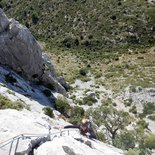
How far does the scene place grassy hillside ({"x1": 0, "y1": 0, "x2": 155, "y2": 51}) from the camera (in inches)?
4643

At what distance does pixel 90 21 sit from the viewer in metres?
125

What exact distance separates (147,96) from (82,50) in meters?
46.3

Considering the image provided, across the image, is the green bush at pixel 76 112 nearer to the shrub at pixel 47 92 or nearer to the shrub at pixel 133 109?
the shrub at pixel 47 92

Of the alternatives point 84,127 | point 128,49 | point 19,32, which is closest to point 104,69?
point 128,49

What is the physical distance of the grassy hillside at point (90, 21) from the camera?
11794cm

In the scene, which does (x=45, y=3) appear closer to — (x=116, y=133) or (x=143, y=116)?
(x=143, y=116)

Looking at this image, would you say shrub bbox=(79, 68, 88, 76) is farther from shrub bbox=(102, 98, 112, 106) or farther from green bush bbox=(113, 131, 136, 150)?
green bush bbox=(113, 131, 136, 150)

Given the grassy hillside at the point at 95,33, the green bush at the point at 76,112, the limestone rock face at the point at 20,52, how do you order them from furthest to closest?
1. the grassy hillside at the point at 95,33
2. the limestone rock face at the point at 20,52
3. the green bush at the point at 76,112

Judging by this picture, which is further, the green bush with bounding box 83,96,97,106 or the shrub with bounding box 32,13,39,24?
the shrub with bounding box 32,13,39,24

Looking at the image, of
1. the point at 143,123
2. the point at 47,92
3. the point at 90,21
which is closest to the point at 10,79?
the point at 47,92

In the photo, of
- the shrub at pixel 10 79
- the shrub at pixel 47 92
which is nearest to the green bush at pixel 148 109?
the shrub at pixel 47 92

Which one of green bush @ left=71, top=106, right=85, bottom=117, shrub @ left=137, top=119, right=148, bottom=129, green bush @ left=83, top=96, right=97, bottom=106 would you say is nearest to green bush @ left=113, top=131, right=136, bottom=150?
green bush @ left=71, top=106, right=85, bottom=117

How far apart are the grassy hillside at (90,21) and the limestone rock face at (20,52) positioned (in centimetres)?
5721

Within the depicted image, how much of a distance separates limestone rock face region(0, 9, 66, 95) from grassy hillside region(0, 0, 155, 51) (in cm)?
5721
